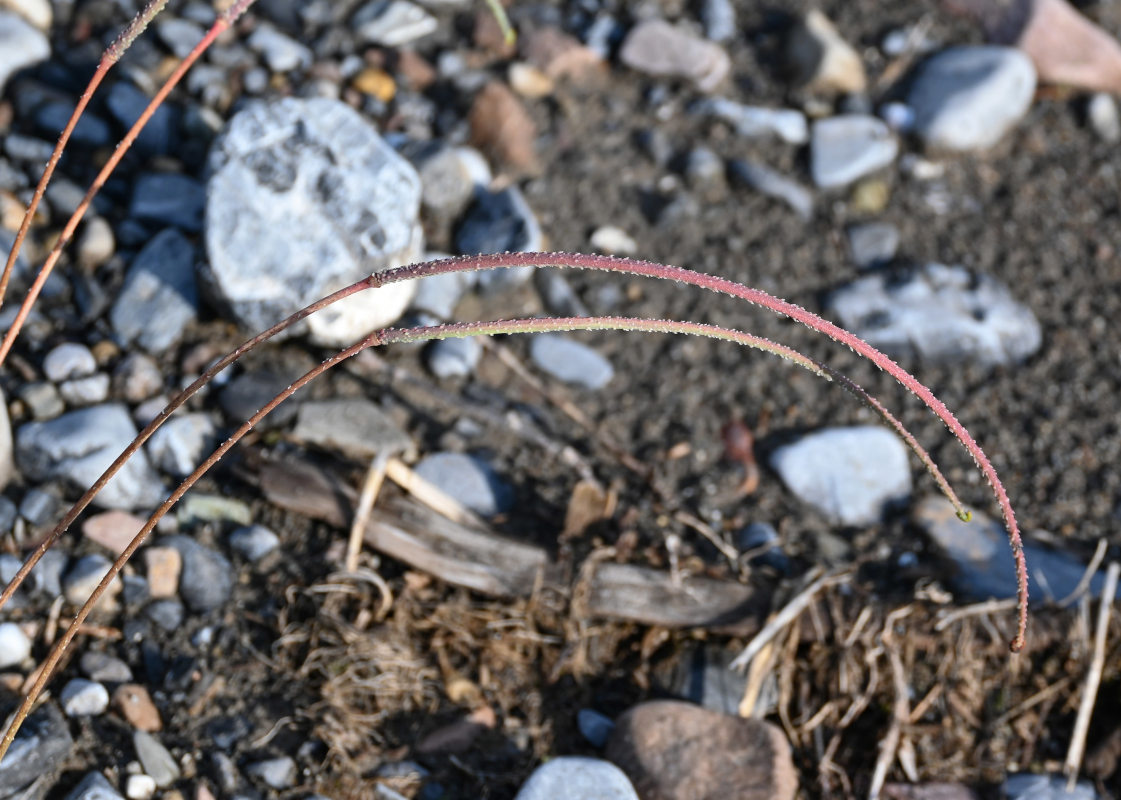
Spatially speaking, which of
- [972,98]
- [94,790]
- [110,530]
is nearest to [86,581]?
[110,530]

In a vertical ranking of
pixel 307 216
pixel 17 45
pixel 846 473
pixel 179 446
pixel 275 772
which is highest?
pixel 17 45

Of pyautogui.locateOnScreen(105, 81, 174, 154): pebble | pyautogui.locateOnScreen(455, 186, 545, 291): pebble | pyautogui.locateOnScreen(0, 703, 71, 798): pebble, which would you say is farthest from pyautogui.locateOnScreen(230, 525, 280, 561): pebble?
pyautogui.locateOnScreen(105, 81, 174, 154): pebble

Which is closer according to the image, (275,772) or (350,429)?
(275,772)

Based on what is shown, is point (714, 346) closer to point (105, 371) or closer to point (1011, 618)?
point (1011, 618)

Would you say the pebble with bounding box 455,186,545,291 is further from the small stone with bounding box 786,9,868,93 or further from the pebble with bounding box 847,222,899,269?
the small stone with bounding box 786,9,868,93

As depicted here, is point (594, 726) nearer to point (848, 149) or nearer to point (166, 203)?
point (166, 203)

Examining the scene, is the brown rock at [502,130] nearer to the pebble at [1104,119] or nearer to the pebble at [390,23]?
the pebble at [390,23]
